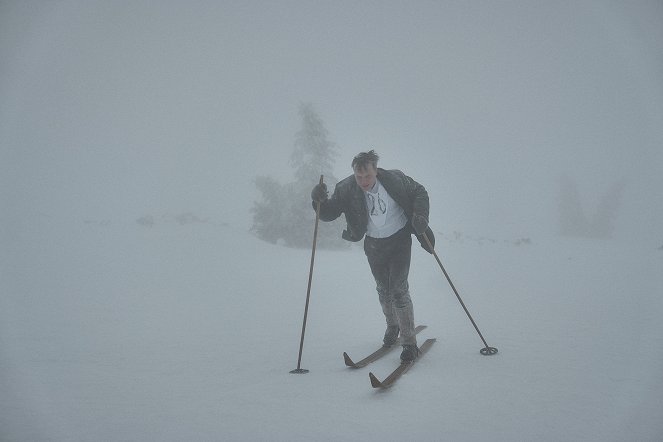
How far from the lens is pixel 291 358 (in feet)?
14.4

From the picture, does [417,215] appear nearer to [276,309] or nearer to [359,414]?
[359,414]

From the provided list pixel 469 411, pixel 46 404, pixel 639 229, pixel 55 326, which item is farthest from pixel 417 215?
pixel 639 229

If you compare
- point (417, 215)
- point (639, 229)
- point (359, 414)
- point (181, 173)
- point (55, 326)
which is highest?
point (181, 173)

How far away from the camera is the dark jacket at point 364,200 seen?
4410mm

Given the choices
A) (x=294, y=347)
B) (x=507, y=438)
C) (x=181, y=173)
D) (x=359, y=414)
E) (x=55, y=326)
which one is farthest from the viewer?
(x=181, y=173)

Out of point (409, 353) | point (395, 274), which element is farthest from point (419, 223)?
point (409, 353)

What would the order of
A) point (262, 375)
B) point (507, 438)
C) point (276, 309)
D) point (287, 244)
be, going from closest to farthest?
point (507, 438) → point (262, 375) → point (276, 309) → point (287, 244)

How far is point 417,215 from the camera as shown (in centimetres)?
430

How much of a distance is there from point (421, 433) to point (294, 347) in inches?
110

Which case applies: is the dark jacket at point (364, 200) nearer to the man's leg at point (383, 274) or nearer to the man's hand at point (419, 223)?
the man's hand at point (419, 223)

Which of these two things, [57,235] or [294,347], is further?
[57,235]

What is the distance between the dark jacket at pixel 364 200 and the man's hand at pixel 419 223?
74 mm

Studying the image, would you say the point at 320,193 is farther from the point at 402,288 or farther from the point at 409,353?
the point at 409,353

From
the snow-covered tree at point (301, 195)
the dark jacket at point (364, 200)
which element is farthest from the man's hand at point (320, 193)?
the snow-covered tree at point (301, 195)
